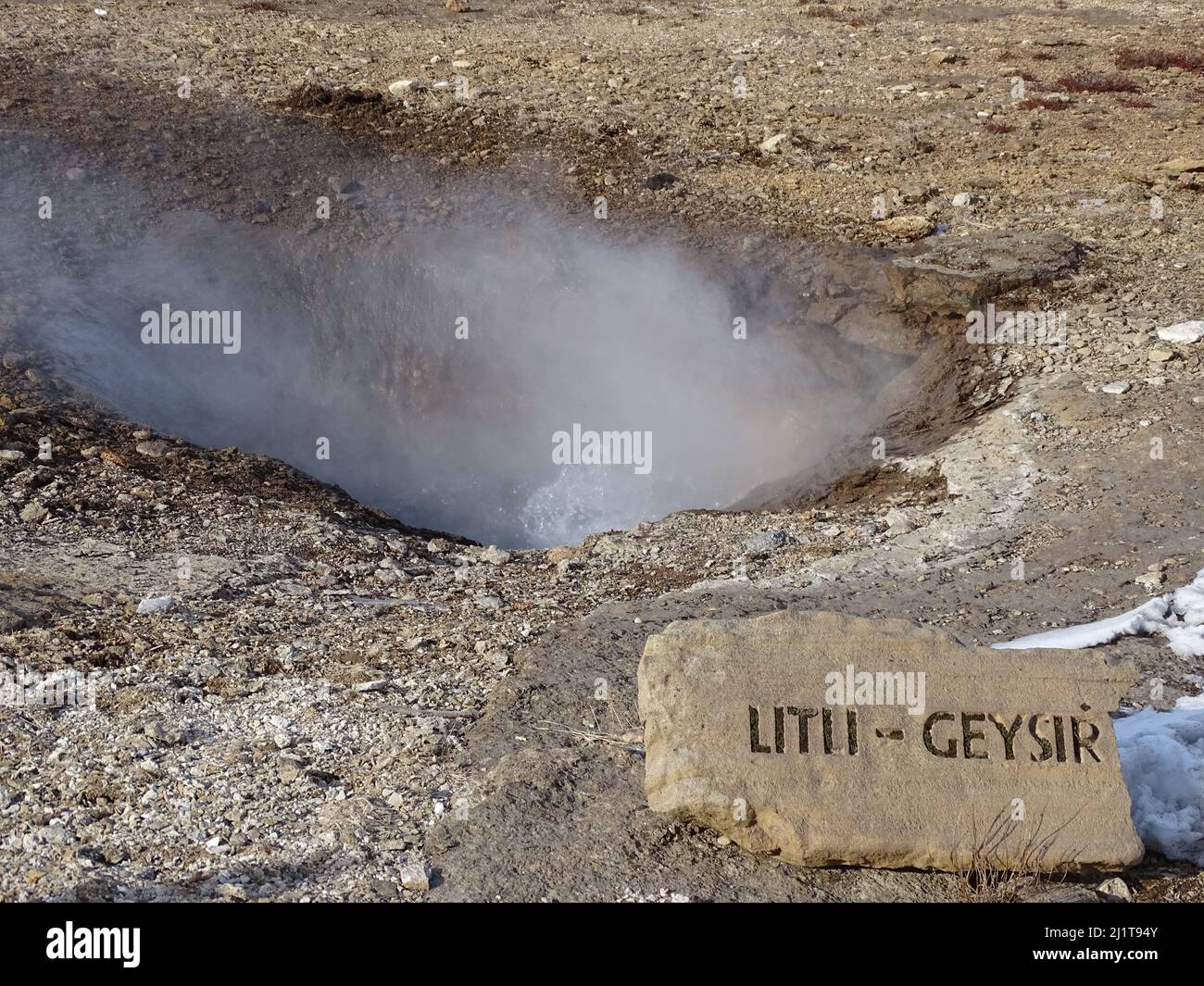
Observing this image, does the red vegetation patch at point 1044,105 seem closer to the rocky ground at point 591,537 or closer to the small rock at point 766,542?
the rocky ground at point 591,537

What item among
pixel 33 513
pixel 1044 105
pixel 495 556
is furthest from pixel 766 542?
pixel 1044 105

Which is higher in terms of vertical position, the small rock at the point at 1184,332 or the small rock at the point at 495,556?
the small rock at the point at 1184,332

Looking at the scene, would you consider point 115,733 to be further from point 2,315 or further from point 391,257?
point 391,257

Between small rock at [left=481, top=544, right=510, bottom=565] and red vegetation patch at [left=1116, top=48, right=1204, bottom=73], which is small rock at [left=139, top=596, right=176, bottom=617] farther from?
red vegetation patch at [left=1116, top=48, right=1204, bottom=73]

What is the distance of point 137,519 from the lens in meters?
6.65

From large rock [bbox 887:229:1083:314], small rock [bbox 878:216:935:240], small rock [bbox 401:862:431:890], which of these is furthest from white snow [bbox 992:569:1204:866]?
small rock [bbox 878:216:935:240]

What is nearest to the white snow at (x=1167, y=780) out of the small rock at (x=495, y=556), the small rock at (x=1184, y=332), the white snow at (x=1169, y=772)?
the white snow at (x=1169, y=772)

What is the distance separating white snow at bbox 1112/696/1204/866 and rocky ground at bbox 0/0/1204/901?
93 mm

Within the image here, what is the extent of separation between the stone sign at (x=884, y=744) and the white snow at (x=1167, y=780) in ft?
0.86

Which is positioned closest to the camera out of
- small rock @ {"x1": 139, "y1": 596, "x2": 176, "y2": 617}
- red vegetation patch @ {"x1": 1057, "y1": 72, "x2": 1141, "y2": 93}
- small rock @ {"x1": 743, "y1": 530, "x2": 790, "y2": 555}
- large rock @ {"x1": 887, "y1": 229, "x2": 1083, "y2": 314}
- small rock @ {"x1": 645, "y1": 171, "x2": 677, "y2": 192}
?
small rock @ {"x1": 139, "y1": 596, "x2": 176, "y2": 617}

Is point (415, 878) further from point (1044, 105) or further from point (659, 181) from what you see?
point (1044, 105)

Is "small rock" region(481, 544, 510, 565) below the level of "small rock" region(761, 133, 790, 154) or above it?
below

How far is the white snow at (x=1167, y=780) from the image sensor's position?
4.25m

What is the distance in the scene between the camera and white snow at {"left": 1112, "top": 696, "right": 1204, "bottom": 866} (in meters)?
4.25
